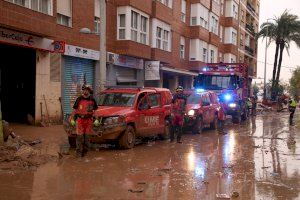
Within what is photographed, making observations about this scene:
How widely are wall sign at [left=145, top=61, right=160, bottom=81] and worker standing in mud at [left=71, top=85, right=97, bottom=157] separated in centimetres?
1778

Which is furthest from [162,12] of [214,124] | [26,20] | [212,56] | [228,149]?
[228,149]

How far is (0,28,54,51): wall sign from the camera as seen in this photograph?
645 inches

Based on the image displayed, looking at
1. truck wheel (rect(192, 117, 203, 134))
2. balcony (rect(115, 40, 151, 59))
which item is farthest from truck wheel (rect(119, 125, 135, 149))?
balcony (rect(115, 40, 151, 59))

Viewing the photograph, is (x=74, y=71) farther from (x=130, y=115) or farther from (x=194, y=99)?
(x=130, y=115)

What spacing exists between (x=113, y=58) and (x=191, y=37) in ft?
49.5

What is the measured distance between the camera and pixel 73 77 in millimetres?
21656

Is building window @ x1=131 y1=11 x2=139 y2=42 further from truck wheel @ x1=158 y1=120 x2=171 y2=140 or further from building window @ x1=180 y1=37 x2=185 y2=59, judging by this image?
truck wheel @ x1=158 y1=120 x2=171 y2=140

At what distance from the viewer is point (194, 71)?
3978cm

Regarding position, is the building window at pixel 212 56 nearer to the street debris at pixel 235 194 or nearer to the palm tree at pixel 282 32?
the palm tree at pixel 282 32

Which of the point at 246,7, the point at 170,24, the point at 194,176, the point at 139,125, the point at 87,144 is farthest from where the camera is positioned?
the point at 246,7

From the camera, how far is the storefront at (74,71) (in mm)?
20844

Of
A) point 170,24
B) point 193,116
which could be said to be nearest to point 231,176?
point 193,116

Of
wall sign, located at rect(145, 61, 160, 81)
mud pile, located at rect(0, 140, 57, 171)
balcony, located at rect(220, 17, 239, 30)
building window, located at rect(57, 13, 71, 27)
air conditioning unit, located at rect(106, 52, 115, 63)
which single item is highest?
balcony, located at rect(220, 17, 239, 30)

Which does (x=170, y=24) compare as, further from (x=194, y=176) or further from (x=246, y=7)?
(x=246, y=7)
